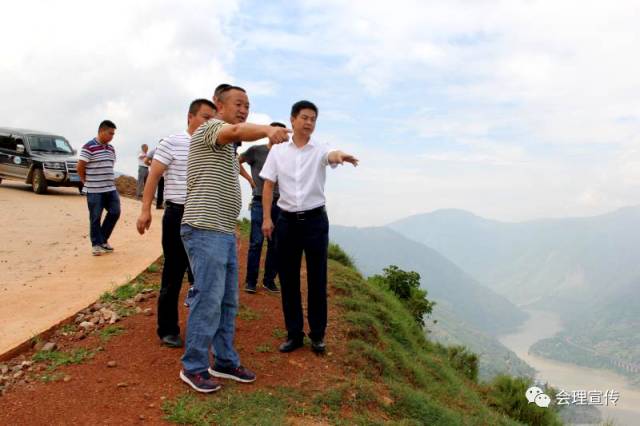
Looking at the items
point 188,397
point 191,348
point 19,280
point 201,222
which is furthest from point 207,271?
point 19,280

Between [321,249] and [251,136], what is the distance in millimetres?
1676

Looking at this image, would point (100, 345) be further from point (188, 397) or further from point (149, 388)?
point (188, 397)

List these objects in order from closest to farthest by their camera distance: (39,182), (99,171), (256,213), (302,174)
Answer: (302,174) < (256,213) < (99,171) < (39,182)

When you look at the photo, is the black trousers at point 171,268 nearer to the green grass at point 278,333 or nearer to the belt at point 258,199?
the green grass at point 278,333

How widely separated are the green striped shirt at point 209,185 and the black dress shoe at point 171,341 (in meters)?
1.42

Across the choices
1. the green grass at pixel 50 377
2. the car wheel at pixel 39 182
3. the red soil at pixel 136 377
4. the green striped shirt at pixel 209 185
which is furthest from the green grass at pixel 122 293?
the car wheel at pixel 39 182

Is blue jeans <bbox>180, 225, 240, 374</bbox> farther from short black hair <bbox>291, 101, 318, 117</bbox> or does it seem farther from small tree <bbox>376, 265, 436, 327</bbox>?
small tree <bbox>376, 265, 436, 327</bbox>

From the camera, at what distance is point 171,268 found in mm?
4375

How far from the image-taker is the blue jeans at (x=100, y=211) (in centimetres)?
768

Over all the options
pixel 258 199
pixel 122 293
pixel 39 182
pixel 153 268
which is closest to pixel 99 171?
pixel 153 268

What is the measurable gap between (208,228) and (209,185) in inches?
12.0

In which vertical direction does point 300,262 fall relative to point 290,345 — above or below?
above

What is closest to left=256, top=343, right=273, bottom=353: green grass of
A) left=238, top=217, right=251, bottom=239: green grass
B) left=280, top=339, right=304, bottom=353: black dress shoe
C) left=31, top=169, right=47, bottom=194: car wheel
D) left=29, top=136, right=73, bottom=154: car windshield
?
left=280, top=339, right=304, bottom=353: black dress shoe

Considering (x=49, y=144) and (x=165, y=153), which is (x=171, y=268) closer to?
(x=165, y=153)
